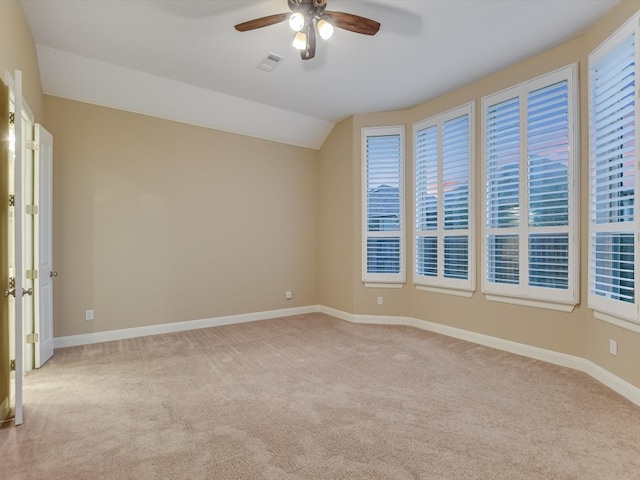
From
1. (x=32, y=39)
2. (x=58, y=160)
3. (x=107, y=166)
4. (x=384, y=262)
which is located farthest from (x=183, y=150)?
(x=384, y=262)

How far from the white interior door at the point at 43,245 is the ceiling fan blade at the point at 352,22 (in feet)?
9.89

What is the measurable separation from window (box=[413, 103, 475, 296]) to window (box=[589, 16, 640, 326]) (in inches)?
50.6

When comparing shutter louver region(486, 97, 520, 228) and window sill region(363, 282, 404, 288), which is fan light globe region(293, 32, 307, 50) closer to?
shutter louver region(486, 97, 520, 228)

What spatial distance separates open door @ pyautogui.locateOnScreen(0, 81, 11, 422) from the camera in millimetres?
2420

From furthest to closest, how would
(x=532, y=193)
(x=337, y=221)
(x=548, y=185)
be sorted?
(x=337, y=221) → (x=532, y=193) → (x=548, y=185)

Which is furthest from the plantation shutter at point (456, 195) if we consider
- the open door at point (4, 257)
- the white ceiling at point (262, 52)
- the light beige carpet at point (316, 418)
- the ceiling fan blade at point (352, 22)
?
the open door at point (4, 257)

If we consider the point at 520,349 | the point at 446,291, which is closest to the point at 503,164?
the point at 446,291

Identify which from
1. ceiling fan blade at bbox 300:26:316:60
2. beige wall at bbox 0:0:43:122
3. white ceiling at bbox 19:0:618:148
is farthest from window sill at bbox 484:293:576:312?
beige wall at bbox 0:0:43:122

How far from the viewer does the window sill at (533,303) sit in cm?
340

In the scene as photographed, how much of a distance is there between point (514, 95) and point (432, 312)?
9.36ft

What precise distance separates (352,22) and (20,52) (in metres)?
2.90

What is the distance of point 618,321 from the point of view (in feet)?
9.29

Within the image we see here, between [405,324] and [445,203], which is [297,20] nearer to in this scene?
[445,203]

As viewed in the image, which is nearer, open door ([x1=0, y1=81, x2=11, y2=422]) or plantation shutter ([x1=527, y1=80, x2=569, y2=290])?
open door ([x1=0, y1=81, x2=11, y2=422])
